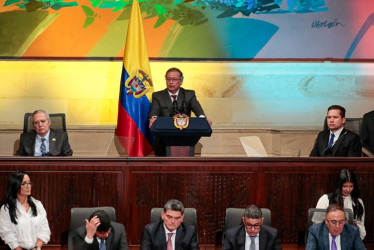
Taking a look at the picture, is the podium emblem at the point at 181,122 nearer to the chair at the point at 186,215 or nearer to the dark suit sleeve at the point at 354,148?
the chair at the point at 186,215

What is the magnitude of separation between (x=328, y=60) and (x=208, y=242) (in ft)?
12.3

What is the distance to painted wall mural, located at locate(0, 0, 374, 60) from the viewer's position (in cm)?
979

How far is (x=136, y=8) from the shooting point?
8875mm

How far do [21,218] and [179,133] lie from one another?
5.36 ft

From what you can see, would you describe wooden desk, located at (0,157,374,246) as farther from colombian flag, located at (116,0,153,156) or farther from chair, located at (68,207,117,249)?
colombian flag, located at (116,0,153,156)

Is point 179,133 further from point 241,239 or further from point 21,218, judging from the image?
point 21,218

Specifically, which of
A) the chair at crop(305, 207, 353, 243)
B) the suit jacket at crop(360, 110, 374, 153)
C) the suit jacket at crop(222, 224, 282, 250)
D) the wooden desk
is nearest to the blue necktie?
the wooden desk

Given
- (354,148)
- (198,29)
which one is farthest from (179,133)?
(198,29)

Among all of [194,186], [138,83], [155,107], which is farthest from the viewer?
[138,83]

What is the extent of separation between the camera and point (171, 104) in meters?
8.00

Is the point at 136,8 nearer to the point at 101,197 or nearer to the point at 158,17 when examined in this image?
the point at 158,17

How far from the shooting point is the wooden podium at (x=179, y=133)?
7199 millimetres

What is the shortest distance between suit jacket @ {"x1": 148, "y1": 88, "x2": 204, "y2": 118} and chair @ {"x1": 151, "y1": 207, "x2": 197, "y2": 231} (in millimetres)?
1499
